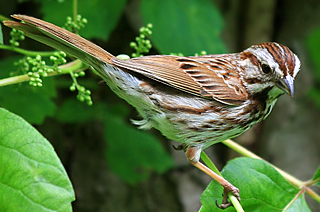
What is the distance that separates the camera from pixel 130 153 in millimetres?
4488

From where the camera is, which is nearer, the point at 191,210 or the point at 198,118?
the point at 198,118

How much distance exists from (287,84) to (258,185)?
0.62 metres

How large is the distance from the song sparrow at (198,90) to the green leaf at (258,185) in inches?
5.1

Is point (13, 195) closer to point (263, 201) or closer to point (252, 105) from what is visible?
point (263, 201)

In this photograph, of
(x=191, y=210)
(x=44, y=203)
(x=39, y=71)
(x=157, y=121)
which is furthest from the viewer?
(x=191, y=210)

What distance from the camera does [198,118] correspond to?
9.27 ft

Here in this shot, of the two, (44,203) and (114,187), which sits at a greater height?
(44,203)

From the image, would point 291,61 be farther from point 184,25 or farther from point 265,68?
point 184,25

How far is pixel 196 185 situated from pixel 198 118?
112 inches

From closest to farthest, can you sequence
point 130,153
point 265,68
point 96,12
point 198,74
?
1. point 265,68
2. point 198,74
3. point 96,12
4. point 130,153

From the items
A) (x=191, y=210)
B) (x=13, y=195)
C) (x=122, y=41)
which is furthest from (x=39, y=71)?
(x=191, y=210)

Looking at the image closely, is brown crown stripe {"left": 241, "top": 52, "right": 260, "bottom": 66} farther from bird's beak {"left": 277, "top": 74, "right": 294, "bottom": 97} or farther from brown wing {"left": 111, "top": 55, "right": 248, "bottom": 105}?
bird's beak {"left": 277, "top": 74, "right": 294, "bottom": 97}

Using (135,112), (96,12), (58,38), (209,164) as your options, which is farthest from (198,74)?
(96,12)

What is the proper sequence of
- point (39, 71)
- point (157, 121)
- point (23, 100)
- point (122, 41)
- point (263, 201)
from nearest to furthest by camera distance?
point (39, 71) < point (263, 201) < point (157, 121) < point (23, 100) < point (122, 41)
